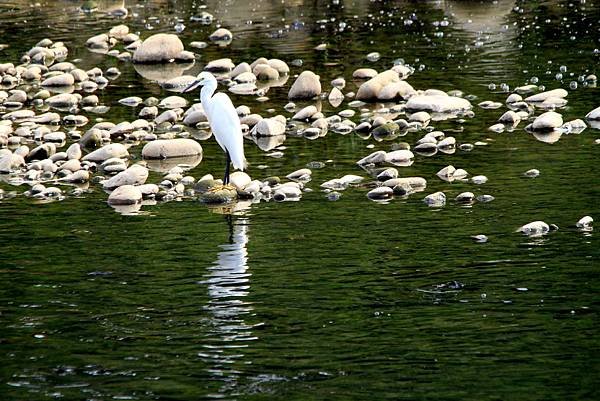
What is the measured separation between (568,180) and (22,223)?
730 cm

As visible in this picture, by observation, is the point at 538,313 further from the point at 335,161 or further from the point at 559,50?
the point at 559,50

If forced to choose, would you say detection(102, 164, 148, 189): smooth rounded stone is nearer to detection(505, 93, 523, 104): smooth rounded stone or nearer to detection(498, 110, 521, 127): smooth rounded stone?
detection(498, 110, 521, 127): smooth rounded stone

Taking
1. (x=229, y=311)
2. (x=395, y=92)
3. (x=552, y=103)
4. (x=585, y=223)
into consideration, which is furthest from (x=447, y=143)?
(x=229, y=311)

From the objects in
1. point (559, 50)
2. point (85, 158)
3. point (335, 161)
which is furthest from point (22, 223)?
point (559, 50)

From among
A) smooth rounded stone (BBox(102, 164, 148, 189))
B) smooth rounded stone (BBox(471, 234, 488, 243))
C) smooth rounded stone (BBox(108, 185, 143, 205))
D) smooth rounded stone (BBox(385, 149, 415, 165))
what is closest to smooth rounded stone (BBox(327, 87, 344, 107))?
smooth rounded stone (BBox(385, 149, 415, 165))

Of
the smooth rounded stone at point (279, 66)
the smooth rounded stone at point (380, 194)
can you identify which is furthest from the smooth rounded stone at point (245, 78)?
the smooth rounded stone at point (380, 194)

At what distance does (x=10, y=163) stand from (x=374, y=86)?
7.82 m

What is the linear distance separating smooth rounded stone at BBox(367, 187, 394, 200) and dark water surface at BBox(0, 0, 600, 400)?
0.73 feet

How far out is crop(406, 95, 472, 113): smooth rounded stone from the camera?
76.6 feet

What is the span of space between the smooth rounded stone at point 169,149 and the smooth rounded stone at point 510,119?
5261mm

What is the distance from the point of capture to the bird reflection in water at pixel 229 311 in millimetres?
11188

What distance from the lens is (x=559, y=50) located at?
2942cm

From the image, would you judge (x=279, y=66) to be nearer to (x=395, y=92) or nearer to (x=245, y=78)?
(x=245, y=78)

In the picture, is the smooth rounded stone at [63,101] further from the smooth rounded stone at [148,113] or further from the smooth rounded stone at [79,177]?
the smooth rounded stone at [79,177]
